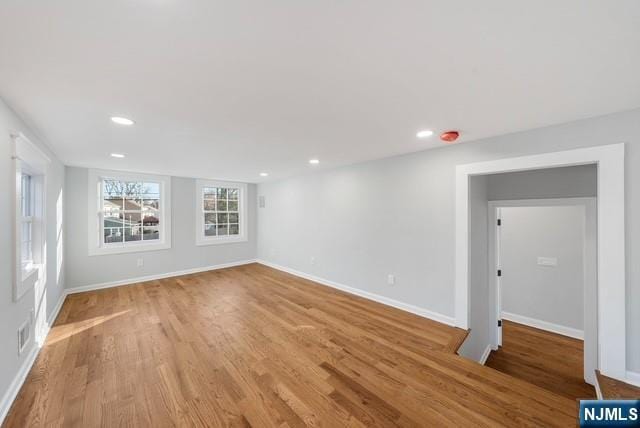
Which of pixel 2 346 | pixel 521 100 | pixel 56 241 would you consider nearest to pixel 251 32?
pixel 521 100

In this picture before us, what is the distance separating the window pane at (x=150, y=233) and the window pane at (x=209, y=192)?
1.28 meters

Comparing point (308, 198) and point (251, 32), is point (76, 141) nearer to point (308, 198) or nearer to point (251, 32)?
point (251, 32)

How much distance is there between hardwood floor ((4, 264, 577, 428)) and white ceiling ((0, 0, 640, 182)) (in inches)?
88.5

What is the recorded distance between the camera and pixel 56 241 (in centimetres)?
334

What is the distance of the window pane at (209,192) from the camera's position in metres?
5.79

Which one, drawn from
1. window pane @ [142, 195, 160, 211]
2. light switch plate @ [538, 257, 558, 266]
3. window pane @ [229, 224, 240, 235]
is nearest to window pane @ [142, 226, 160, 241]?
window pane @ [142, 195, 160, 211]

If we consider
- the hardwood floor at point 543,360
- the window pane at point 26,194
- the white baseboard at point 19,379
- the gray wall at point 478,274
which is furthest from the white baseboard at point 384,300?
the window pane at point 26,194

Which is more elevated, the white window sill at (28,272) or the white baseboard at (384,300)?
the white window sill at (28,272)

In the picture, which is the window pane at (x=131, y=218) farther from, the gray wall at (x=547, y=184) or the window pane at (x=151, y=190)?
the gray wall at (x=547, y=184)

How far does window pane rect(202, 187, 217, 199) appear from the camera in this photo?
5790 millimetres

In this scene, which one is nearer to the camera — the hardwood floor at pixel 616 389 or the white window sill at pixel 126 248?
the hardwood floor at pixel 616 389

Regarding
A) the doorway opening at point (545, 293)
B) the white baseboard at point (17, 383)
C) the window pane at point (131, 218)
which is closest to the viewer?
the white baseboard at point (17, 383)

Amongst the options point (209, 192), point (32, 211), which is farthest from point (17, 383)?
point (209, 192)

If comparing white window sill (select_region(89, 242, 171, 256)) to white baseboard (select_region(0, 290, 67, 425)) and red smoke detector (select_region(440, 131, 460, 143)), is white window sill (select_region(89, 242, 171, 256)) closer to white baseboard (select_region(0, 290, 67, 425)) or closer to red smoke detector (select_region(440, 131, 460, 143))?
white baseboard (select_region(0, 290, 67, 425))
